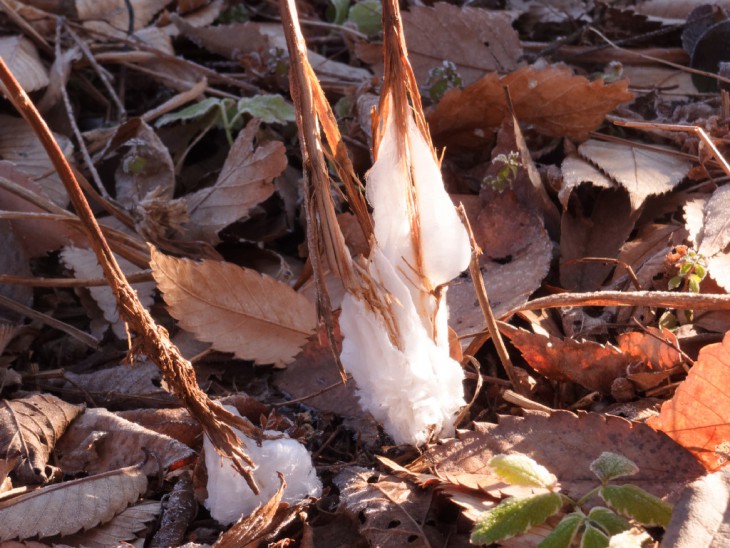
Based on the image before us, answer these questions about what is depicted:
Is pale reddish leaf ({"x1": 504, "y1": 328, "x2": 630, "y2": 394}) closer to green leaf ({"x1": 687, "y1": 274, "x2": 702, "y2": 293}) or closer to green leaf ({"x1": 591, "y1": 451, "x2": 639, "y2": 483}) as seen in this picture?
green leaf ({"x1": 687, "y1": 274, "x2": 702, "y2": 293})

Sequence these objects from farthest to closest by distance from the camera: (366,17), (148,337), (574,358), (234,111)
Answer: (366,17) < (234,111) < (574,358) < (148,337)

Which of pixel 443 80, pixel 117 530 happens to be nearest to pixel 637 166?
pixel 443 80

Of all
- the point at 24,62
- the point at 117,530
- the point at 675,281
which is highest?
the point at 24,62

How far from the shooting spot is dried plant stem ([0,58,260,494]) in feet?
2.60

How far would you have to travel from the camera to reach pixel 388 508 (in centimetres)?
101

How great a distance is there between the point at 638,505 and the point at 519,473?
134 millimetres

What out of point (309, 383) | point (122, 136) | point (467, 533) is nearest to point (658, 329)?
point (467, 533)

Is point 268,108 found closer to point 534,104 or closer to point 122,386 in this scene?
point 534,104

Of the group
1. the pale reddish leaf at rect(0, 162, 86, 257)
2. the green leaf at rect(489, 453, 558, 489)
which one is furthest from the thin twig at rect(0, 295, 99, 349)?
the green leaf at rect(489, 453, 558, 489)

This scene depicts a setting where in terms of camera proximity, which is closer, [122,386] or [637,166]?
[122,386]

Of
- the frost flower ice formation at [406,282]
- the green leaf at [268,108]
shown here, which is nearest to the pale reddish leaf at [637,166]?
the frost flower ice formation at [406,282]

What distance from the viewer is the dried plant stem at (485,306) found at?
104 centimetres

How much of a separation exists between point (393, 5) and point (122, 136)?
1.10m

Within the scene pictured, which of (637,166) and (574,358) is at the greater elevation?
(637,166)
